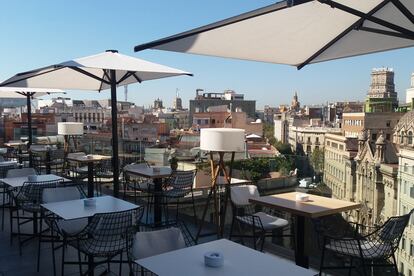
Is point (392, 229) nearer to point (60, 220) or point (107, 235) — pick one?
point (107, 235)

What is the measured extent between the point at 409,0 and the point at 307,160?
3509 mm

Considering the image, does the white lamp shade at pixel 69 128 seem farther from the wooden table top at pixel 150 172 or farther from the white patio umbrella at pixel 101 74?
the wooden table top at pixel 150 172

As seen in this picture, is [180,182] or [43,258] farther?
[180,182]

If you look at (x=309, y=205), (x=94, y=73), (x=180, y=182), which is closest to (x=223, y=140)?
(x=309, y=205)

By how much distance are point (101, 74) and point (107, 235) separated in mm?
3722

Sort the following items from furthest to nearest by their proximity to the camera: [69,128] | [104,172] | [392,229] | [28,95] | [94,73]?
[28,95], [69,128], [104,172], [94,73], [392,229]

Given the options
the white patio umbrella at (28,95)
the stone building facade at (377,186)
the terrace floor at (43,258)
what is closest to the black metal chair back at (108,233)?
the terrace floor at (43,258)

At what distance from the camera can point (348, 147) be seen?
7223 mm

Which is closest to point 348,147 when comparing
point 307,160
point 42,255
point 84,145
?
point 307,160

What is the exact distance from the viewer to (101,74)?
6449 millimetres

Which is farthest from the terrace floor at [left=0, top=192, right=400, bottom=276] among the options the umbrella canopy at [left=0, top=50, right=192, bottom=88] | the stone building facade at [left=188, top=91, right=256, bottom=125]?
the stone building facade at [left=188, top=91, right=256, bottom=125]

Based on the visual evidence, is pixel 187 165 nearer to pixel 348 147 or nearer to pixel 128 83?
pixel 128 83

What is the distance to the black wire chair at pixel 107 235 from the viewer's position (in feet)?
10.6

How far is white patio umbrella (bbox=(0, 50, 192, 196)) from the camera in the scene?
16.3 feet
